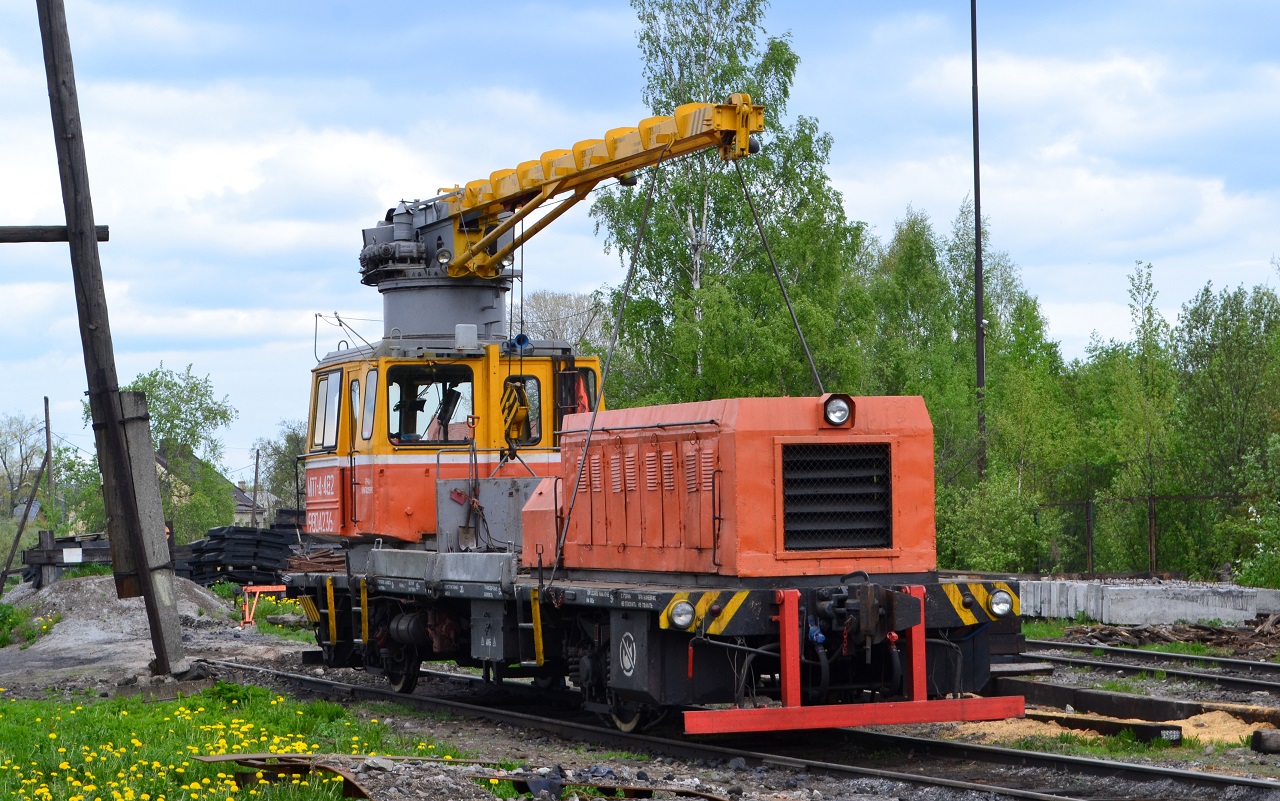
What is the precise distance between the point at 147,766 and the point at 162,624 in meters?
6.08

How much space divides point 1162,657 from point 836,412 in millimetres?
8451

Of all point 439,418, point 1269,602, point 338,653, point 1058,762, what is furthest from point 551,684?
point 1269,602

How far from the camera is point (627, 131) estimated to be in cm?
1220

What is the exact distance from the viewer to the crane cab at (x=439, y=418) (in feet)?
44.1

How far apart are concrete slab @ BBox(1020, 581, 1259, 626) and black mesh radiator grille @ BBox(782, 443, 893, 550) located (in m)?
11.4

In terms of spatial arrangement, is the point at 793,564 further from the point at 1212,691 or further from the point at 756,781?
the point at 1212,691

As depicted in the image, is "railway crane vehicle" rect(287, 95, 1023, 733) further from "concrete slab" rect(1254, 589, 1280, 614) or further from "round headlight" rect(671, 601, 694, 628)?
"concrete slab" rect(1254, 589, 1280, 614)

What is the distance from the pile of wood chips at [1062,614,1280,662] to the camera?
16.5 metres

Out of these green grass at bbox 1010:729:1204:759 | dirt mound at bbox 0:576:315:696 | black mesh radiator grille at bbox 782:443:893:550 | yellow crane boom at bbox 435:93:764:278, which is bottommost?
dirt mound at bbox 0:576:315:696

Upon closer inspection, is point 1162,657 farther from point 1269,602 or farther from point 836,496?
point 836,496

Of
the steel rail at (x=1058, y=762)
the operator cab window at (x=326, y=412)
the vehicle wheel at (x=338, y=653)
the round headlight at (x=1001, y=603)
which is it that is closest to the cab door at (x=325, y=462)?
the operator cab window at (x=326, y=412)

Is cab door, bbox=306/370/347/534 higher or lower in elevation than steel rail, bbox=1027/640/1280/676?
higher

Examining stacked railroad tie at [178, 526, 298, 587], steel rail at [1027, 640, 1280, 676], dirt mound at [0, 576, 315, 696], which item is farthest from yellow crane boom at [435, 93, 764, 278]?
stacked railroad tie at [178, 526, 298, 587]

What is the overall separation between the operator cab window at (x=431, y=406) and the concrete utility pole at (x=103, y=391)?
2.89m
